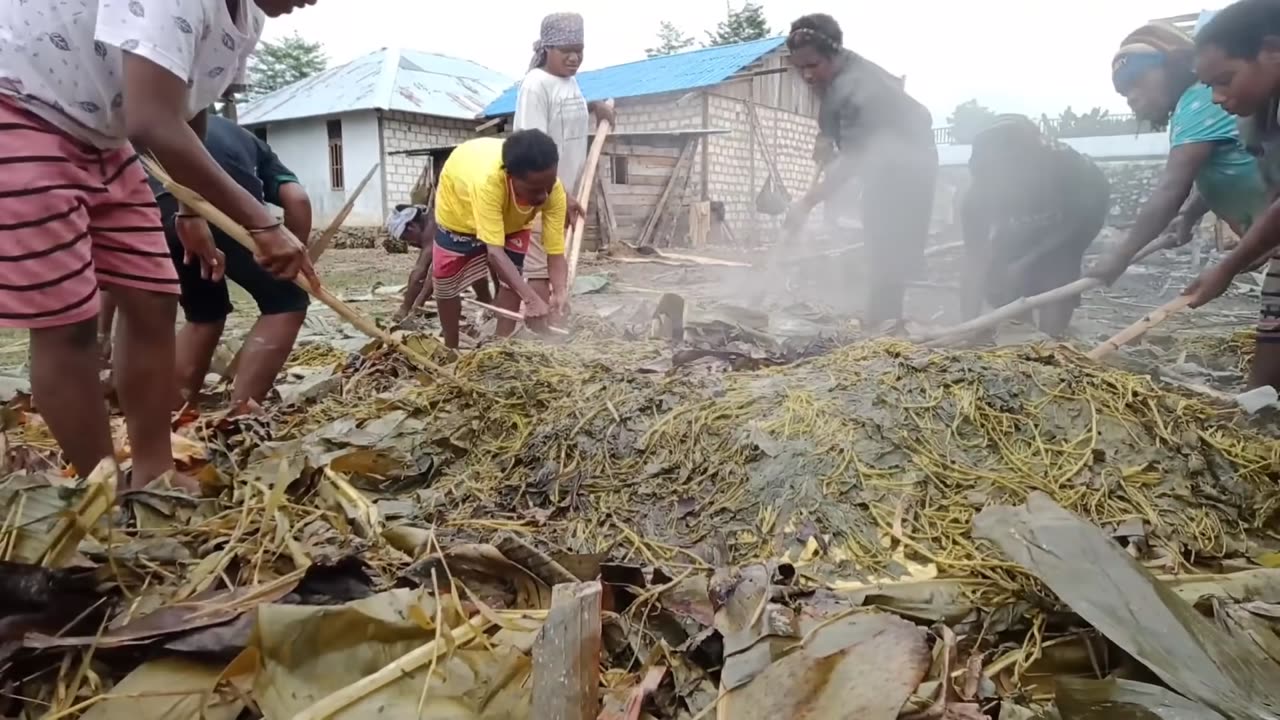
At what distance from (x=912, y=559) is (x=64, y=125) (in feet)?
7.19

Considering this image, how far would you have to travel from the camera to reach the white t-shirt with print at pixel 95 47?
1598 millimetres

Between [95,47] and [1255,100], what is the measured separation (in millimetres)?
3520

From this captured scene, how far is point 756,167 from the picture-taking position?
1702 centimetres

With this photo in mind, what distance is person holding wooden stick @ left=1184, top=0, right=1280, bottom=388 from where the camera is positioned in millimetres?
2727

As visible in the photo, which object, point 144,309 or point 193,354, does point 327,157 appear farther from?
point 144,309

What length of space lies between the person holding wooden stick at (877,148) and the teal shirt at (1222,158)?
1372mm

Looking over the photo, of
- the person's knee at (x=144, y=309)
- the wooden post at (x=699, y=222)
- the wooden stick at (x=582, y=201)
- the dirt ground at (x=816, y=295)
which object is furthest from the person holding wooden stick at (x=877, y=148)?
the wooden post at (x=699, y=222)

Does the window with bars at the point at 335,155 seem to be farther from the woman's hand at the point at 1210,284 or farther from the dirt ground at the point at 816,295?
the woman's hand at the point at 1210,284

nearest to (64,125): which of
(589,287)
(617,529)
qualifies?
(617,529)

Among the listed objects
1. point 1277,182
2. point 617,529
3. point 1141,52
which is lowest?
point 617,529

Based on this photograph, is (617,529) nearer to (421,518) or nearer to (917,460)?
(421,518)

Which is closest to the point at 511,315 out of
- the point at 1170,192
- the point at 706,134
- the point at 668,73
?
the point at 1170,192

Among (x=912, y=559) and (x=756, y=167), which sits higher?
(x=756, y=167)

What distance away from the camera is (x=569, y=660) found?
1324mm
